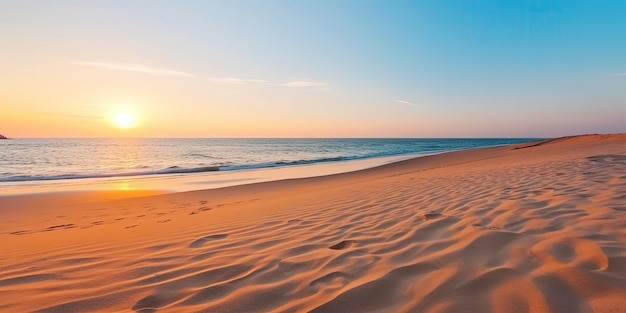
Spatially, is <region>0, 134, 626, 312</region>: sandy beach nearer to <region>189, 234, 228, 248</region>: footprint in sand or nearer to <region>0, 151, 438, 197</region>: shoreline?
<region>189, 234, 228, 248</region>: footprint in sand

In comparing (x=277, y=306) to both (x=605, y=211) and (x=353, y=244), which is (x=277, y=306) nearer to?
(x=353, y=244)

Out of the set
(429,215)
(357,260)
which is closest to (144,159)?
(429,215)

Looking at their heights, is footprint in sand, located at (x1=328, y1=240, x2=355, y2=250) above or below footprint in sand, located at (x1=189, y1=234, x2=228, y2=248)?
above

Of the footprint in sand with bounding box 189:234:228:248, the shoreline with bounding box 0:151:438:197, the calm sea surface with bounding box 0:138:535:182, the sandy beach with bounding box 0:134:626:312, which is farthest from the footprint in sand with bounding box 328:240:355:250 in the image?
the calm sea surface with bounding box 0:138:535:182

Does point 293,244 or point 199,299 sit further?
point 293,244

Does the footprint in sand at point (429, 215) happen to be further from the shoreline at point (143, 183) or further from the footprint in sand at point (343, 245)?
the shoreline at point (143, 183)

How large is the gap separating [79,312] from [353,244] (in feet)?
7.78

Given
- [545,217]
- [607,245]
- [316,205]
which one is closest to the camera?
[607,245]

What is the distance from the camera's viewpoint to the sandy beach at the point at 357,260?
216 centimetres

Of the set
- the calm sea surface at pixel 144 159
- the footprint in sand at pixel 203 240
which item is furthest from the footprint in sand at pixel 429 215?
the calm sea surface at pixel 144 159

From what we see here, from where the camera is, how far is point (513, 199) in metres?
5.03

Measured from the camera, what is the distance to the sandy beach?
216 centimetres

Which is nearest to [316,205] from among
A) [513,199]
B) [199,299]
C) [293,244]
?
[293,244]

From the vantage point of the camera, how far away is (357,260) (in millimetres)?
2949
